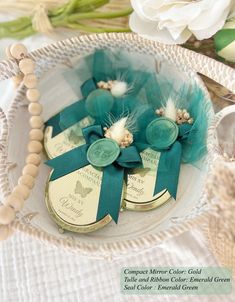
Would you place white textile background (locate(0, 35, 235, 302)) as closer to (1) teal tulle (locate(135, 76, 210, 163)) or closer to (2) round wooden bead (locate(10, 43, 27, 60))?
(1) teal tulle (locate(135, 76, 210, 163))

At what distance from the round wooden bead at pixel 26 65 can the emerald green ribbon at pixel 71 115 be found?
0.08 metres

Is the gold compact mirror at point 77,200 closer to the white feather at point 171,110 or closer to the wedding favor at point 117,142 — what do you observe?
the wedding favor at point 117,142

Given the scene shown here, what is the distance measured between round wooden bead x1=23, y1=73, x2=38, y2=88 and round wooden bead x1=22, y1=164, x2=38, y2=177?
0.12 meters

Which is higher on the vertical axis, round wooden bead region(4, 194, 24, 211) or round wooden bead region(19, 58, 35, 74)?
round wooden bead region(19, 58, 35, 74)

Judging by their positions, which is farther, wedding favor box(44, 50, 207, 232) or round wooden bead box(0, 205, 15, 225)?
wedding favor box(44, 50, 207, 232)

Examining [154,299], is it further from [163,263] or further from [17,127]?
[17,127]

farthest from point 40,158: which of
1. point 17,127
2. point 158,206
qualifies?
point 158,206

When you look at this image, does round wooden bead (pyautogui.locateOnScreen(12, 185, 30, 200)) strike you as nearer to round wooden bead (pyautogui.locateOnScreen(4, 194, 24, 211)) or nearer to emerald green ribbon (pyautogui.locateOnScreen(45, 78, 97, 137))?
round wooden bead (pyautogui.locateOnScreen(4, 194, 24, 211))

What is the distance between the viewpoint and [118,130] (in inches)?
24.4

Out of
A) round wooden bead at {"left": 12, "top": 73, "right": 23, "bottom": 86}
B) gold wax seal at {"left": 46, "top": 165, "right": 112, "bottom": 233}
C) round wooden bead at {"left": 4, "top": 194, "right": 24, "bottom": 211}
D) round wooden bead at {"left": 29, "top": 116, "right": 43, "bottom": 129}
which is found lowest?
gold wax seal at {"left": 46, "top": 165, "right": 112, "bottom": 233}

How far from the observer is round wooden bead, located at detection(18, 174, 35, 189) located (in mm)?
547

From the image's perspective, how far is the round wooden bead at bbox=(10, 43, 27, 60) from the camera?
23.9 inches

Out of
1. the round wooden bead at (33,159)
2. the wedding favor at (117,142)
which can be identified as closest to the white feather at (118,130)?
the wedding favor at (117,142)

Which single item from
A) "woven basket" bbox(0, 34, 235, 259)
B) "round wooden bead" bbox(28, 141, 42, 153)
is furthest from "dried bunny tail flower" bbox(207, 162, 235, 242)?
"round wooden bead" bbox(28, 141, 42, 153)
